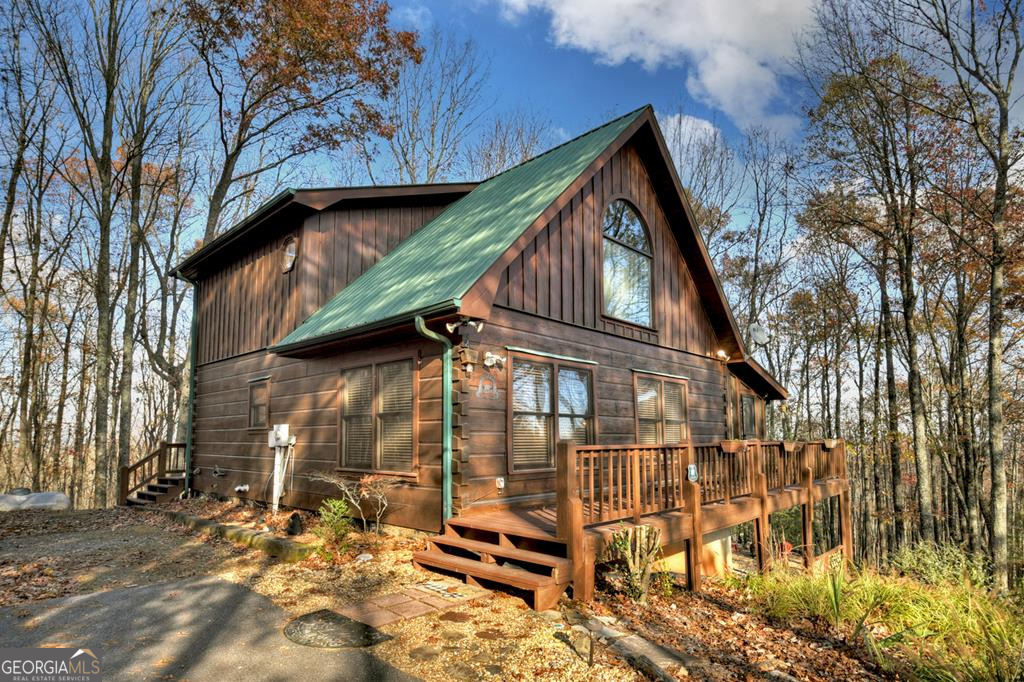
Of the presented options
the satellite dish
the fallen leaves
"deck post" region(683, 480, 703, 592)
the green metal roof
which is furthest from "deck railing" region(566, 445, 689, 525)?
the satellite dish

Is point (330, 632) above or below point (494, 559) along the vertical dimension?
below

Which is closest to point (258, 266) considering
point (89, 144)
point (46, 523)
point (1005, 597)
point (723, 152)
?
point (46, 523)

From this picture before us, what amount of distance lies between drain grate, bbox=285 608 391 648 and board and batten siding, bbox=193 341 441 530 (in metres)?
2.21

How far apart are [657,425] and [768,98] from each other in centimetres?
1497

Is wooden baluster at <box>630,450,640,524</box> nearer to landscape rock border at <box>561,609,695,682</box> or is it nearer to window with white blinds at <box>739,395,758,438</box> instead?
landscape rock border at <box>561,609,695,682</box>

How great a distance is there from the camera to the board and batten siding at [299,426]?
24.8 feet

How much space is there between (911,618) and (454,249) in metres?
6.95

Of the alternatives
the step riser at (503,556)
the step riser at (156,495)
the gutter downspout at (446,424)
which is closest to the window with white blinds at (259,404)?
the step riser at (156,495)

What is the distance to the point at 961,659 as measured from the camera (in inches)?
174

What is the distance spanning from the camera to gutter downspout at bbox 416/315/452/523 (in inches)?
280

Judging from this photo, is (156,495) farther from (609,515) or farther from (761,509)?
(761,509)

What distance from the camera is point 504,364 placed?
789cm

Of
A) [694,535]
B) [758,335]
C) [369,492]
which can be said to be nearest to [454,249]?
[369,492]

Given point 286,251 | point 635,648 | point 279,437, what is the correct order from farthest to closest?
point 286,251, point 279,437, point 635,648
